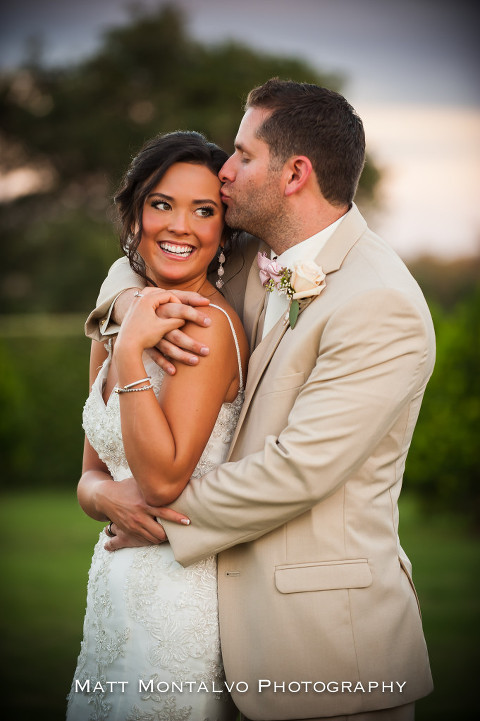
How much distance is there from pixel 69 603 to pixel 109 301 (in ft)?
17.9

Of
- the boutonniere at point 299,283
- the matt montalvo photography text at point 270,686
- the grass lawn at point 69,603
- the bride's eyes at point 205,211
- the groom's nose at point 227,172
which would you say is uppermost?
the groom's nose at point 227,172

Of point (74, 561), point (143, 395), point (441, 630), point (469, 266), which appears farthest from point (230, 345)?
point (469, 266)

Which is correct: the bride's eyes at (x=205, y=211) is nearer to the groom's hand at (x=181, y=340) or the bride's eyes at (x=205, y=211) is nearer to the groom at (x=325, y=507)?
the groom's hand at (x=181, y=340)

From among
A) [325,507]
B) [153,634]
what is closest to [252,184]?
[325,507]

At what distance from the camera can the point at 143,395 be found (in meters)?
2.74

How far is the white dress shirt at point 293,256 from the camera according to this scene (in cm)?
312

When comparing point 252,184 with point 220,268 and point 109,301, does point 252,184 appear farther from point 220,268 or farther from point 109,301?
point 109,301

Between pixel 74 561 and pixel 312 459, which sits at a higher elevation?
pixel 312 459

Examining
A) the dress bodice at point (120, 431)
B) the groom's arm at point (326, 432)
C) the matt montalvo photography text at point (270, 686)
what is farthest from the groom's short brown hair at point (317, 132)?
the matt montalvo photography text at point (270, 686)

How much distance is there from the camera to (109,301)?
3.29m

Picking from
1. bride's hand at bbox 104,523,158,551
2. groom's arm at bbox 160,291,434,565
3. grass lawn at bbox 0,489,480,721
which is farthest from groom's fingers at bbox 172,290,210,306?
grass lawn at bbox 0,489,480,721

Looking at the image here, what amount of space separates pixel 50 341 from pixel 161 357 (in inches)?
490

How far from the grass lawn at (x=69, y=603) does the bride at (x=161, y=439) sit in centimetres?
289

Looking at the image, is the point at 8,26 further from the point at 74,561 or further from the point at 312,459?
the point at 312,459
